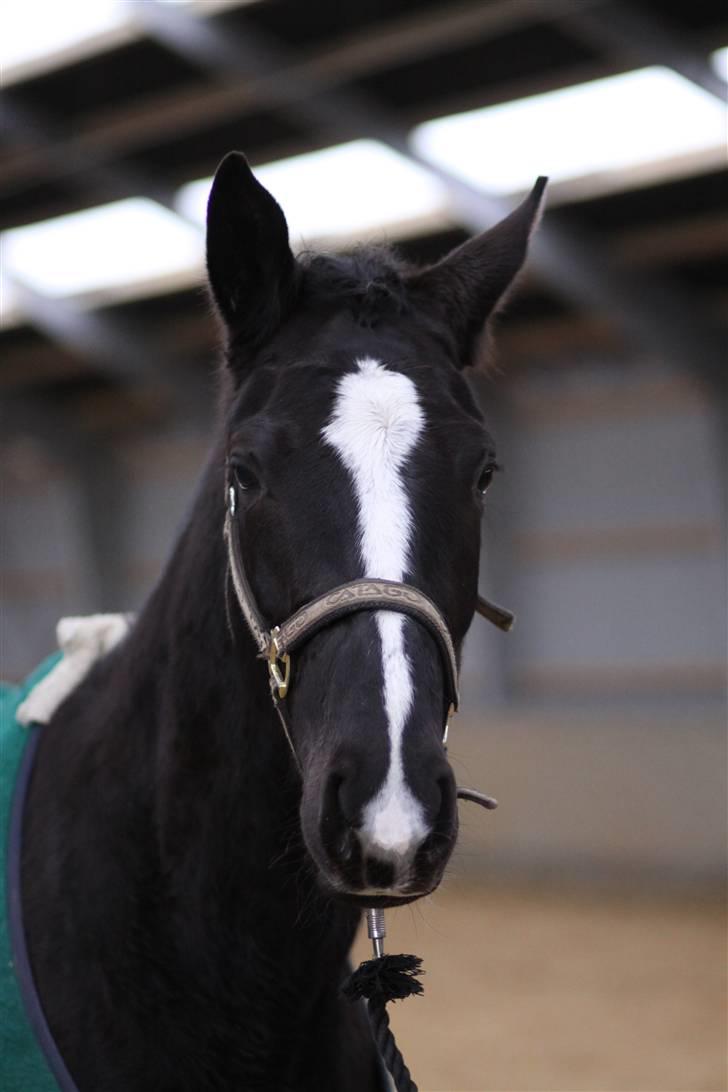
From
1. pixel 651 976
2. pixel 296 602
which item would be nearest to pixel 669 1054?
pixel 651 976

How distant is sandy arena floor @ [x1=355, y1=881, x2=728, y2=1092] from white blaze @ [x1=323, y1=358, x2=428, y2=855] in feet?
7.18

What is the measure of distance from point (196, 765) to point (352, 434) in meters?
0.55

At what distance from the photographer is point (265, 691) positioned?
1763mm

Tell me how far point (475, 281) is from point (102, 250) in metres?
8.33

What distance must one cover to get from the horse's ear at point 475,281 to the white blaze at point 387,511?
0.29 m

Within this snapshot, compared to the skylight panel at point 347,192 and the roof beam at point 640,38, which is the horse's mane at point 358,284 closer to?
the roof beam at point 640,38

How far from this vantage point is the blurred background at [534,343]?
6086mm

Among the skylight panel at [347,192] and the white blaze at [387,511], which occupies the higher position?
the skylight panel at [347,192]

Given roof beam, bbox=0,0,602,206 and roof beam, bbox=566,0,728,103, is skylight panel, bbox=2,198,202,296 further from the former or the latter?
roof beam, bbox=566,0,728,103

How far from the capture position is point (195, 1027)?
1.74 meters

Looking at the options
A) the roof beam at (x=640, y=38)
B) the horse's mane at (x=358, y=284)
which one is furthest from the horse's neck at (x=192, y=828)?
the roof beam at (x=640, y=38)

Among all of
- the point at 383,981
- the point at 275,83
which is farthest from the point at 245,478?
the point at 275,83

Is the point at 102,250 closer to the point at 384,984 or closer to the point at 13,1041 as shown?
the point at 13,1041

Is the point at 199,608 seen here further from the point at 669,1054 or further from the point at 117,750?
the point at 669,1054
